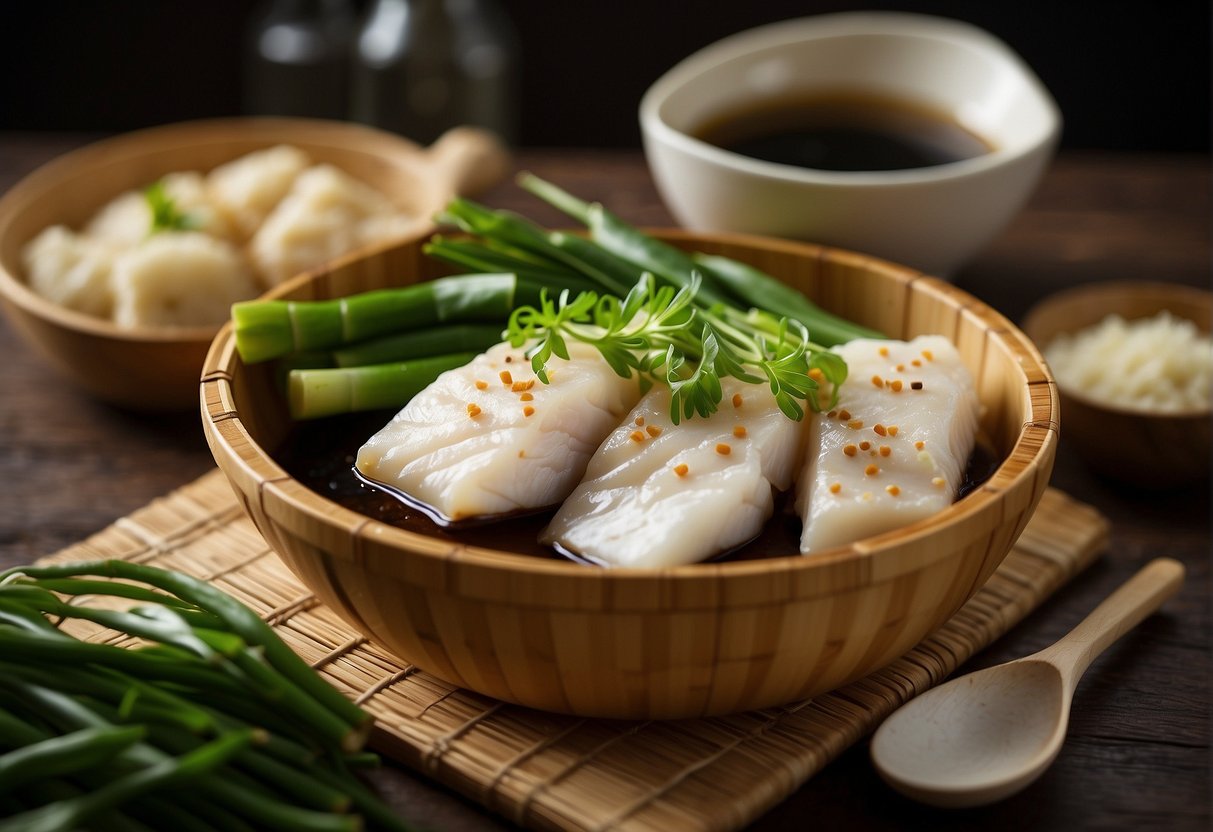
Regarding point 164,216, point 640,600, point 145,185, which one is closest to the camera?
point 640,600

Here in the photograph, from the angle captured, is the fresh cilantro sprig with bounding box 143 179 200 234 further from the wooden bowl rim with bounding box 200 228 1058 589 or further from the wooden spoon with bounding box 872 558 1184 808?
the wooden spoon with bounding box 872 558 1184 808

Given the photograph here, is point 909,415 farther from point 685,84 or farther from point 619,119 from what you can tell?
point 619,119

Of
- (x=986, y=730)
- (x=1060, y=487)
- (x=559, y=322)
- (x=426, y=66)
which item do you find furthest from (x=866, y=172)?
(x=426, y=66)

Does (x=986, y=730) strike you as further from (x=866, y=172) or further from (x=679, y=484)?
(x=866, y=172)

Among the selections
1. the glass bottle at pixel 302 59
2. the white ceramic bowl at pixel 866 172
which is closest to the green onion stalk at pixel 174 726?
the white ceramic bowl at pixel 866 172

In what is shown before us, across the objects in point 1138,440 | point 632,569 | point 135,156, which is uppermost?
point 632,569

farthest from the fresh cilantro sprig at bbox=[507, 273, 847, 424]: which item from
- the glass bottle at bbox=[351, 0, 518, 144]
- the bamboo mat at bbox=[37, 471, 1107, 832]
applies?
the glass bottle at bbox=[351, 0, 518, 144]
